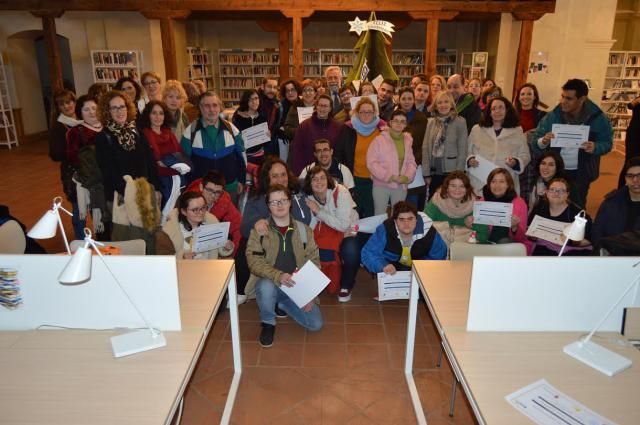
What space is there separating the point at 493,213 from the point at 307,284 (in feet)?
5.14

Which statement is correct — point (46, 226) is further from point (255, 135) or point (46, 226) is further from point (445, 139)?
point (445, 139)

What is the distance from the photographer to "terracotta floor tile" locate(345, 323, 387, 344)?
3.38 m

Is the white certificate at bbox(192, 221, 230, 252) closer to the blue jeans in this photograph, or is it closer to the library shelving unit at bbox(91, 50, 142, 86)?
the blue jeans

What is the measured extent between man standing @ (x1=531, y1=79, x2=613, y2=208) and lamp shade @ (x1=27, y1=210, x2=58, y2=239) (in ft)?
13.9

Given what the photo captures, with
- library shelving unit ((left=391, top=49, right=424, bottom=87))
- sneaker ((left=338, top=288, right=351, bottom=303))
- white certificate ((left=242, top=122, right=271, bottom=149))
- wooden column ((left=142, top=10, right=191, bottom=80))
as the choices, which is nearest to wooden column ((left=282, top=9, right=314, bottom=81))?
wooden column ((left=142, top=10, right=191, bottom=80))

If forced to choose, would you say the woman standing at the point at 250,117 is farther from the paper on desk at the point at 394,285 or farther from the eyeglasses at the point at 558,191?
the eyeglasses at the point at 558,191

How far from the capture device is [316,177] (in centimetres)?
374

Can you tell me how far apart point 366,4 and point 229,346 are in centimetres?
793

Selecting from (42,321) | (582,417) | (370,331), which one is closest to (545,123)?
(370,331)

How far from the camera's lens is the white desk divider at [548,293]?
6.78ft

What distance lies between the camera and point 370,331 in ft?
11.5

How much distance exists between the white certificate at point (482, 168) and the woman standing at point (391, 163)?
0.62 meters

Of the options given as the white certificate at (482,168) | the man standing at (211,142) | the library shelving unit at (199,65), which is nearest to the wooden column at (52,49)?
the library shelving unit at (199,65)

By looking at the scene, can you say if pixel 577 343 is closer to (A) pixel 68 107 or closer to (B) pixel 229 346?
(B) pixel 229 346
